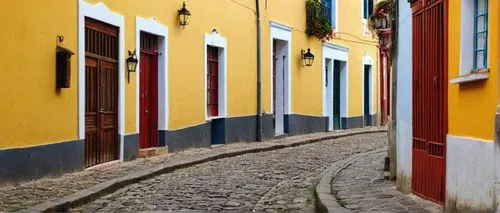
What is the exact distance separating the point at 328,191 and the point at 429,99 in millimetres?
2343

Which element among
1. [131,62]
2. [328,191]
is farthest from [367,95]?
[328,191]

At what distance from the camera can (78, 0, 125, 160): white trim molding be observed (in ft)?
37.6

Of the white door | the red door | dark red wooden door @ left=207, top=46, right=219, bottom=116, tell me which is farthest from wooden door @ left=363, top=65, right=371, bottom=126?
the red door

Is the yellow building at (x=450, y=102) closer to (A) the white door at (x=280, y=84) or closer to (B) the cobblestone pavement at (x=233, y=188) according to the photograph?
(B) the cobblestone pavement at (x=233, y=188)

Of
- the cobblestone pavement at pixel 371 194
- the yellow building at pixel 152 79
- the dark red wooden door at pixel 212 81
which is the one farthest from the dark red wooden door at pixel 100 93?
the dark red wooden door at pixel 212 81

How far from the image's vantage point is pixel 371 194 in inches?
360

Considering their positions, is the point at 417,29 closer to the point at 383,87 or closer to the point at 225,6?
the point at 225,6

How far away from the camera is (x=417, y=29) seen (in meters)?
8.32

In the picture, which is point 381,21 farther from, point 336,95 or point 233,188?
point 336,95

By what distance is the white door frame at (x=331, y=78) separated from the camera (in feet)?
80.7

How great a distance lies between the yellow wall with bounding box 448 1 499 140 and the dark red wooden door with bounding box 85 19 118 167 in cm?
659

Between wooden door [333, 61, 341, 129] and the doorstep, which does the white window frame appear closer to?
the doorstep

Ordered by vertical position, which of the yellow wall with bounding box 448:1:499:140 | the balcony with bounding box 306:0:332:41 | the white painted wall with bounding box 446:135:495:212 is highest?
the balcony with bounding box 306:0:332:41

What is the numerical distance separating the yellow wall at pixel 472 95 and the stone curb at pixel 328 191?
171 centimetres
